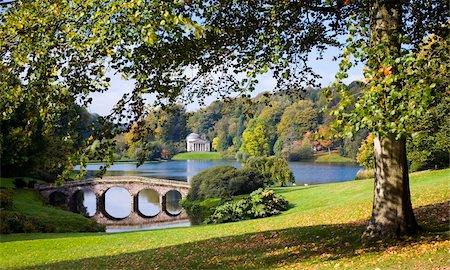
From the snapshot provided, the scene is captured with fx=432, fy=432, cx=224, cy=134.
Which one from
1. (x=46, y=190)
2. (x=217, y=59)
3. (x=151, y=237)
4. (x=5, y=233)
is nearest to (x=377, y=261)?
(x=217, y=59)

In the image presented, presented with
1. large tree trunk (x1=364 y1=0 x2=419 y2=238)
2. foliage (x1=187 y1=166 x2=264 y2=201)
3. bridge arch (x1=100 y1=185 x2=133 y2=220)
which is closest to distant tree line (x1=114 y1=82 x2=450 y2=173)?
large tree trunk (x1=364 y1=0 x2=419 y2=238)

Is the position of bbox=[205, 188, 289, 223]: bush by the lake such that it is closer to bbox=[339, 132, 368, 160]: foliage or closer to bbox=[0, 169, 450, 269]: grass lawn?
bbox=[0, 169, 450, 269]: grass lawn

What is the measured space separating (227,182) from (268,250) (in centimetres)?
3044

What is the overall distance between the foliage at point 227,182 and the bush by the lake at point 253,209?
9.60 metres

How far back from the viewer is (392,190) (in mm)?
8258

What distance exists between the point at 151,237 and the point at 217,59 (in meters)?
11.7

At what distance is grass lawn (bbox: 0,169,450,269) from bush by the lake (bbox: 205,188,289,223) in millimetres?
8653

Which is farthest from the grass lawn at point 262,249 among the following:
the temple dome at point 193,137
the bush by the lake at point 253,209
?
the temple dome at point 193,137

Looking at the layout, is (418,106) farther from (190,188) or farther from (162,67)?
(190,188)

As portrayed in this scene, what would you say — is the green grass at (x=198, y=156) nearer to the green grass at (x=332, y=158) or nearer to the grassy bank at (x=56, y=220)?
the green grass at (x=332, y=158)

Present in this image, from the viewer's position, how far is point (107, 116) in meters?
7.30

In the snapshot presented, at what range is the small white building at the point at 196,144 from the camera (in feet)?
468

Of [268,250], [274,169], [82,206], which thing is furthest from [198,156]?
[268,250]

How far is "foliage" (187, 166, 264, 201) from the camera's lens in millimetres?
40062
